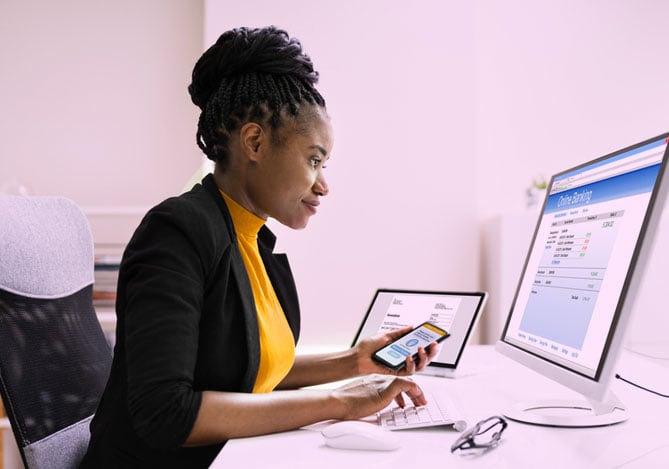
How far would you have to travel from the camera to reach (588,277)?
0.90 m

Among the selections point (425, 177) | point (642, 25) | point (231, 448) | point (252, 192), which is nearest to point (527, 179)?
point (425, 177)

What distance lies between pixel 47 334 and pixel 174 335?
13.6 inches

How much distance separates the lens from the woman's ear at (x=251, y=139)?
1.03 meters

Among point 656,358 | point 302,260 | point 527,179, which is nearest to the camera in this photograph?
point 656,358

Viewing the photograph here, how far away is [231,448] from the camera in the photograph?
2.60 feet

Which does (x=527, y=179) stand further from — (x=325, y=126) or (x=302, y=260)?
(x=325, y=126)

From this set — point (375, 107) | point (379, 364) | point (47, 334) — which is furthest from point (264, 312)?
point (375, 107)

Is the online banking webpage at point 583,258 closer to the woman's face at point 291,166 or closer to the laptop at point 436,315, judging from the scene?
the laptop at point 436,315

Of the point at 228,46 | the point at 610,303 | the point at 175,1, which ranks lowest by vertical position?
the point at 610,303

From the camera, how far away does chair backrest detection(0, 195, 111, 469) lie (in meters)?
0.90

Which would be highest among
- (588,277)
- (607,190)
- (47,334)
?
(607,190)

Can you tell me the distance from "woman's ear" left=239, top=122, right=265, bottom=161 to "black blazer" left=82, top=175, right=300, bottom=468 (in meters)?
0.11

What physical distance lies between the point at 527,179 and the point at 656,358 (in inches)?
49.2

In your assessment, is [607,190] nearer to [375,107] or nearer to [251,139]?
[251,139]
